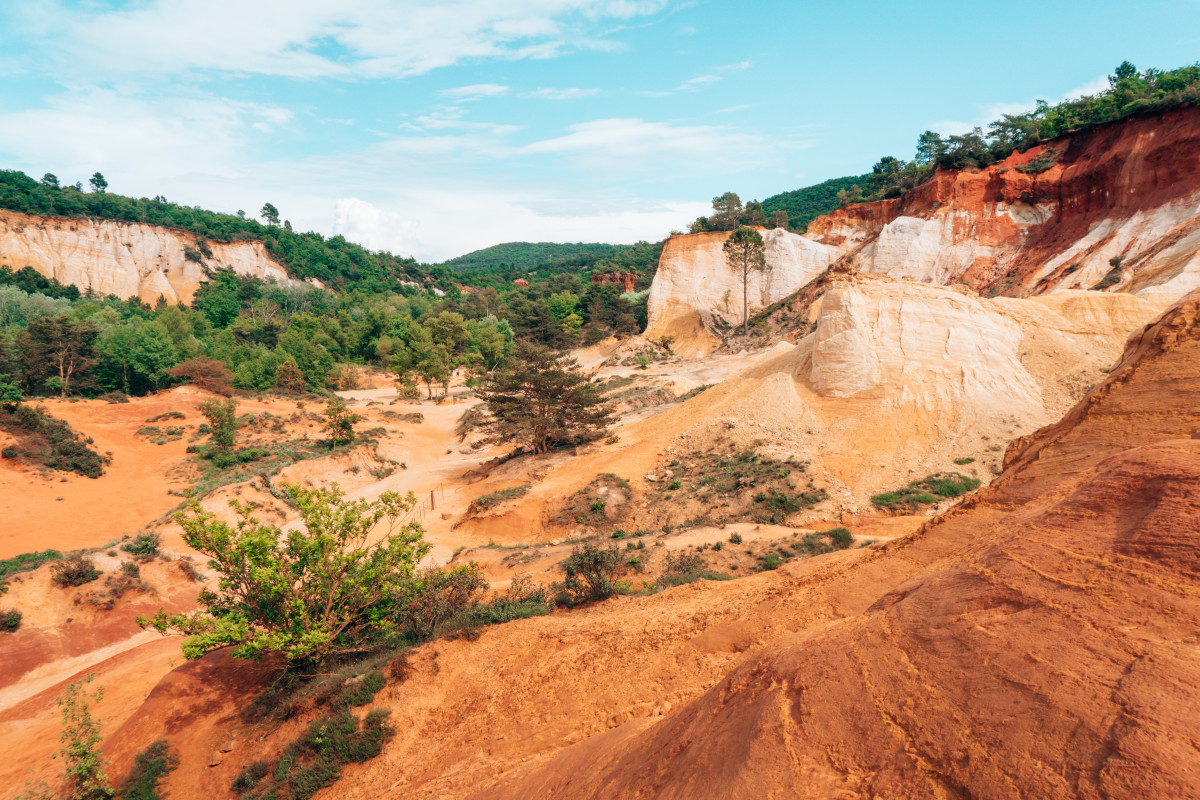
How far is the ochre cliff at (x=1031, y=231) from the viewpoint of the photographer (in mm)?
32250

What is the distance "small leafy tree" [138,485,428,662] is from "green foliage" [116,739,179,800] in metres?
1.59

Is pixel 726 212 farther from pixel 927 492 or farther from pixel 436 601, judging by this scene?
pixel 436 601

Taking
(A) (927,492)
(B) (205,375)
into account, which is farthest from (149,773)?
(B) (205,375)

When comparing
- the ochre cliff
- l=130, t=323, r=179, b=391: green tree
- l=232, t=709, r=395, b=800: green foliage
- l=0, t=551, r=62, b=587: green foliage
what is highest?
the ochre cliff

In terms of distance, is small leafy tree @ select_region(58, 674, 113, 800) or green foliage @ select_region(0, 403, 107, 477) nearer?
small leafy tree @ select_region(58, 674, 113, 800)

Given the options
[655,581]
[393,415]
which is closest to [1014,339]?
[655,581]

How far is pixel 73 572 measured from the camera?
16.7 metres

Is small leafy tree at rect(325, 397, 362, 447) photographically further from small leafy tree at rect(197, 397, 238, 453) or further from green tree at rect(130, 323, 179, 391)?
green tree at rect(130, 323, 179, 391)

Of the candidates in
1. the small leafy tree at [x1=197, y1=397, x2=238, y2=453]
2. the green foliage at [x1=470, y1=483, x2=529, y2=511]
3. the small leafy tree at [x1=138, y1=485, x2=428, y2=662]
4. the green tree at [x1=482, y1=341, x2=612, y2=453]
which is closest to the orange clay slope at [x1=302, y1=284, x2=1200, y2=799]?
the small leafy tree at [x1=138, y1=485, x2=428, y2=662]

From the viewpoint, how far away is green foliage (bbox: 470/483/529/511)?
2219cm

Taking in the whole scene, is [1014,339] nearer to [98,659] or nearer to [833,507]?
[833,507]

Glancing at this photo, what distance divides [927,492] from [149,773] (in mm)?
20328

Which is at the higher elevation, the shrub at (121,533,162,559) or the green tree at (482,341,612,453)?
the green tree at (482,341,612,453)

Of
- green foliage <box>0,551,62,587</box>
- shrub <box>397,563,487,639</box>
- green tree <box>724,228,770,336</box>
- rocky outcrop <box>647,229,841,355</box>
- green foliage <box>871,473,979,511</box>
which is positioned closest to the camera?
shrub <box>397,563,487,639</box>
